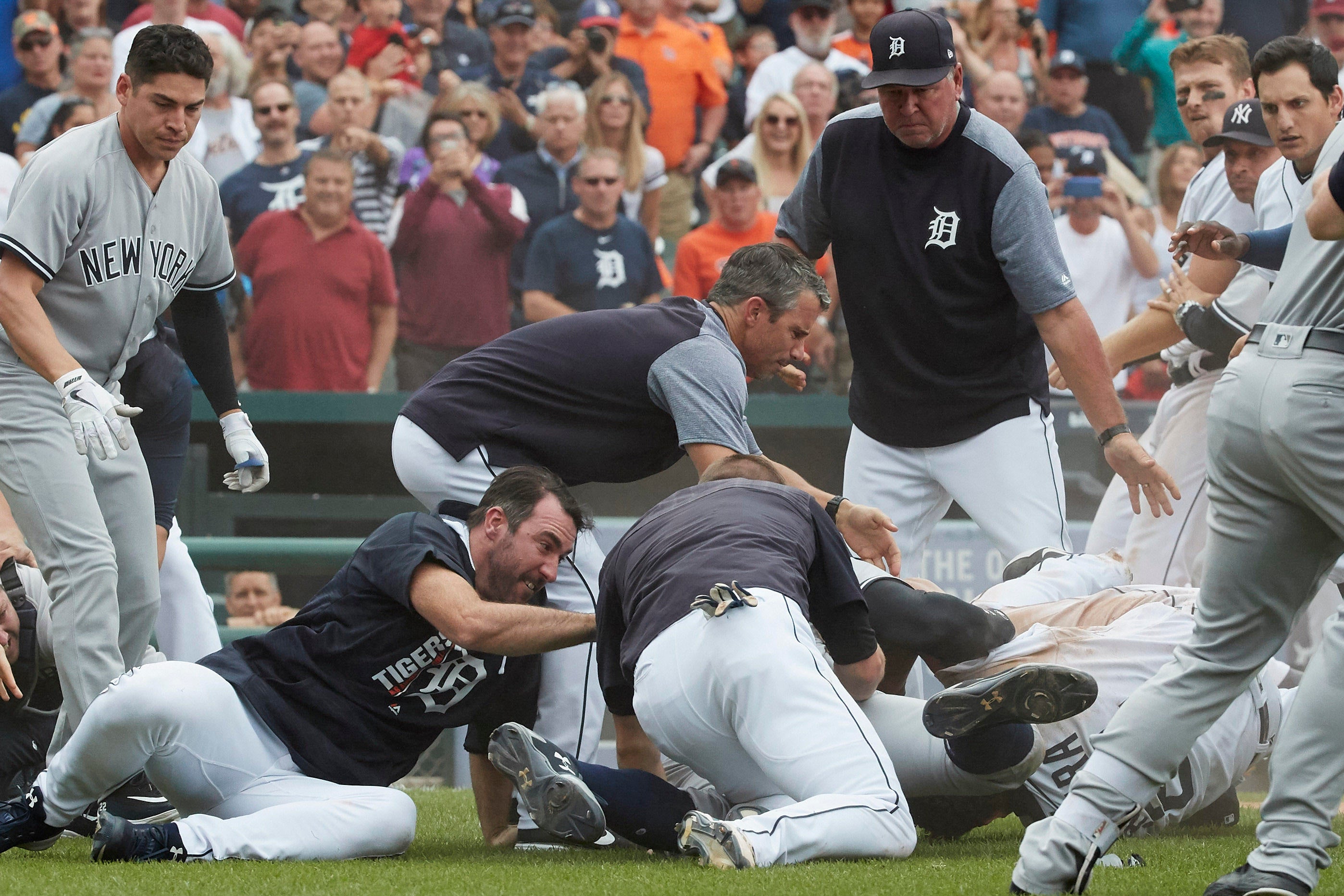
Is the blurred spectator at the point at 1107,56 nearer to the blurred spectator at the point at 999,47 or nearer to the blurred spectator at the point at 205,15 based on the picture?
the blurred spectator at the point at 999,47

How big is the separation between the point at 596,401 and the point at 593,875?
1.42 m

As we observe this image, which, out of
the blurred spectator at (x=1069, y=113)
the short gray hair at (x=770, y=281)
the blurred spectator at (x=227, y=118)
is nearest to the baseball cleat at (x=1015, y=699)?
the short gray hair at (x=770, y=281)

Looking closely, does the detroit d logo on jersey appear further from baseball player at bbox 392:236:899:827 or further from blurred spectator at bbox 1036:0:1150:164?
blurred spectator at bbox 1036:0:1150:164

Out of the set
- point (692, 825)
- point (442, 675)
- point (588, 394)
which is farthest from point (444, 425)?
point (692, 825)

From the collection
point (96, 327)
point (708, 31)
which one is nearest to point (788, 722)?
point (96, 327)

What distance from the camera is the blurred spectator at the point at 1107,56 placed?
33.0 feet

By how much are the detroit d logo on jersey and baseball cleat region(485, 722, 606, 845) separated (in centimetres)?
222

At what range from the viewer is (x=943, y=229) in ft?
15.9

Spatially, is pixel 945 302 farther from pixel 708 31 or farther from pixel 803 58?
pixel 708 31

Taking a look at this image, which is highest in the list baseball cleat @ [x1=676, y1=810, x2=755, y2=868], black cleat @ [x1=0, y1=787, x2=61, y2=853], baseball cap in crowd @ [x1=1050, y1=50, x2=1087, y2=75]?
baseball cap in crowd @ [x1=1050, y1=50, x2=1087, y2=75]

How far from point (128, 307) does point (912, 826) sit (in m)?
2.73

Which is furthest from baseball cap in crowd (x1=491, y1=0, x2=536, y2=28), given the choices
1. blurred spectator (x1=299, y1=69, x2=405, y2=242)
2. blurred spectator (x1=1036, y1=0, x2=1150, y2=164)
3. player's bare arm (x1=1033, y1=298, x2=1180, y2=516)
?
player's bare arm (x1=1033, y1=298, x2=1180, y2=516)

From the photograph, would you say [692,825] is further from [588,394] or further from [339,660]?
[588,394]

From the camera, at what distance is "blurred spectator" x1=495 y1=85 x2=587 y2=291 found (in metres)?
8.61
